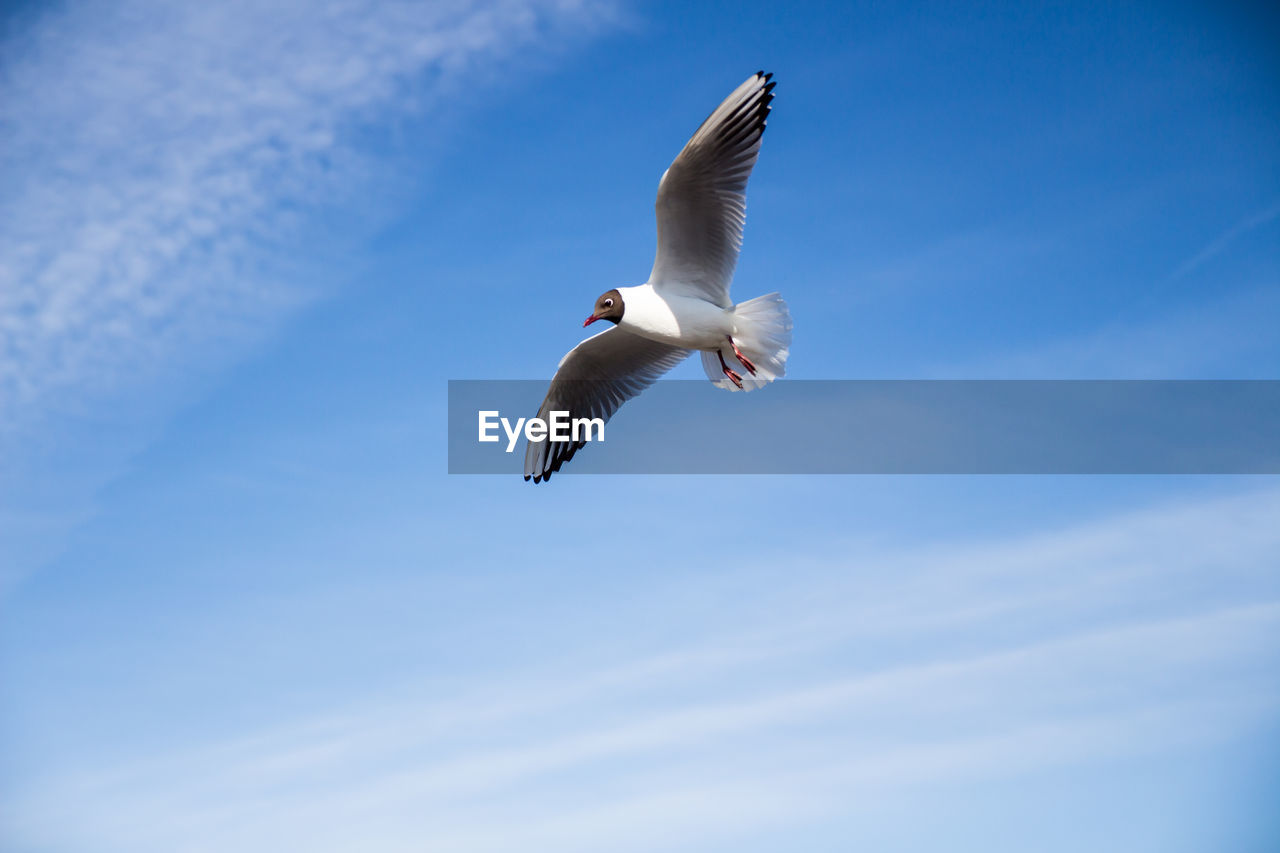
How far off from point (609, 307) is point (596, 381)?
165 cm

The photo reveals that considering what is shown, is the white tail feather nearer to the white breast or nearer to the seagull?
the seagull

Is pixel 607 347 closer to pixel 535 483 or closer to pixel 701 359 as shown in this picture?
pixel 701 359

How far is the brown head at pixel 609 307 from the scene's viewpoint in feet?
29.5

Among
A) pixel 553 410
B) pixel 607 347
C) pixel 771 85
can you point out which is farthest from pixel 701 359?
pixel 771 85

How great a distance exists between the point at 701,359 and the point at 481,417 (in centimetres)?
215

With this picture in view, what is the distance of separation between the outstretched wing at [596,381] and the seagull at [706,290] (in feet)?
→ 0.06

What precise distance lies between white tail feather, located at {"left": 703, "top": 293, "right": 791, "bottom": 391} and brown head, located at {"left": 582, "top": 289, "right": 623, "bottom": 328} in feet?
3.18

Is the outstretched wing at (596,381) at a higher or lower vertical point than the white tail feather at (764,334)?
higher

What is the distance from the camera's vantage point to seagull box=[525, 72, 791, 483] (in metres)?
8.44

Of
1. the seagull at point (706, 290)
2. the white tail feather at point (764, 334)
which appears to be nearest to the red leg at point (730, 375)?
the seagull at point (706, 290)

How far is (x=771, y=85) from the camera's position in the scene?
8367 millimetres

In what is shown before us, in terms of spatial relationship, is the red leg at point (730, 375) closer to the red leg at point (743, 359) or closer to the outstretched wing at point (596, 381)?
the red leg at point (743, 359)

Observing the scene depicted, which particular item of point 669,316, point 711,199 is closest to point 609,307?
point 669,316

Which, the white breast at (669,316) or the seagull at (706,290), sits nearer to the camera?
the seagull at (706,290)
